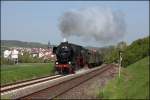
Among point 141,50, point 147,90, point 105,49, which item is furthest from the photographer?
point 105,49

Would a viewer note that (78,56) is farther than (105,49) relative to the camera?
No

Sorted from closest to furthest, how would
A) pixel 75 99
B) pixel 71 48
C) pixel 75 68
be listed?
1. pixel 75 99
2. pixel 71 48
3. pixel 75 68

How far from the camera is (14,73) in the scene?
44000mm

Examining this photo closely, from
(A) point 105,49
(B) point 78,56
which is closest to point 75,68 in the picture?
(B) point 78,56

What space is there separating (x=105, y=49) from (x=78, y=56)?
10643cm

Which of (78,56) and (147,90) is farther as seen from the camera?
(78,56)

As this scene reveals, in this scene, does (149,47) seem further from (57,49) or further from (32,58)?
(32,58)

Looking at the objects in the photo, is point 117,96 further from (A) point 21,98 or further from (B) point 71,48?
(B) point 71,48

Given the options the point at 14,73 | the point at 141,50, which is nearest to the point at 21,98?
the point at 14,73

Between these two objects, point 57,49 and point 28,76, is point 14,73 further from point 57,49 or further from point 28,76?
point 57,49

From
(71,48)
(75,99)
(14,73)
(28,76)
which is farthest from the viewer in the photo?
(71,48)

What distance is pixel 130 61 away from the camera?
70750 mm

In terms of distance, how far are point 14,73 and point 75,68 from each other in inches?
570

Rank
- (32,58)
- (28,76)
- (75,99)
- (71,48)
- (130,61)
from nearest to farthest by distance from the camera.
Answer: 1. (75,99)
2. (28,76)
3. (71,48)
4. (130,61)
5. (32,58)
